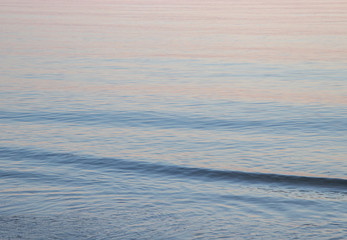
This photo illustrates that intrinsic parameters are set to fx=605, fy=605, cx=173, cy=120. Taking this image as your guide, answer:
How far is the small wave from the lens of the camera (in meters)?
12.8

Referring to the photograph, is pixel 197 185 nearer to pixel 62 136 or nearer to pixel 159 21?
pixel 62 136

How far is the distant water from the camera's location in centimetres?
1046

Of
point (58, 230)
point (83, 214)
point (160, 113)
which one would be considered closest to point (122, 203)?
point (83, 214)

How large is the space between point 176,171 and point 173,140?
110 inches

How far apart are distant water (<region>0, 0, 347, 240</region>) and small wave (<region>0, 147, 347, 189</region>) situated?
0.04 m

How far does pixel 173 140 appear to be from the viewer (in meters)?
16.3

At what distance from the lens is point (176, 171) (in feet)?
44.6

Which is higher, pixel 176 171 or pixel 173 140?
pixel 173 140

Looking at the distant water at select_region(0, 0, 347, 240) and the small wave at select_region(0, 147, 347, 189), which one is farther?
the small wave at select_region(0, 147, 347, 189)

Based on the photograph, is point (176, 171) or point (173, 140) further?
point (173, 140)

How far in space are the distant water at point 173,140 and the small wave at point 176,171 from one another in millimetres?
44

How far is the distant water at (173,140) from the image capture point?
34.3ft

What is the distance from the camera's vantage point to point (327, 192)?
12000 millimetres

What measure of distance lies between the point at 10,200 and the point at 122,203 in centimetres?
213
